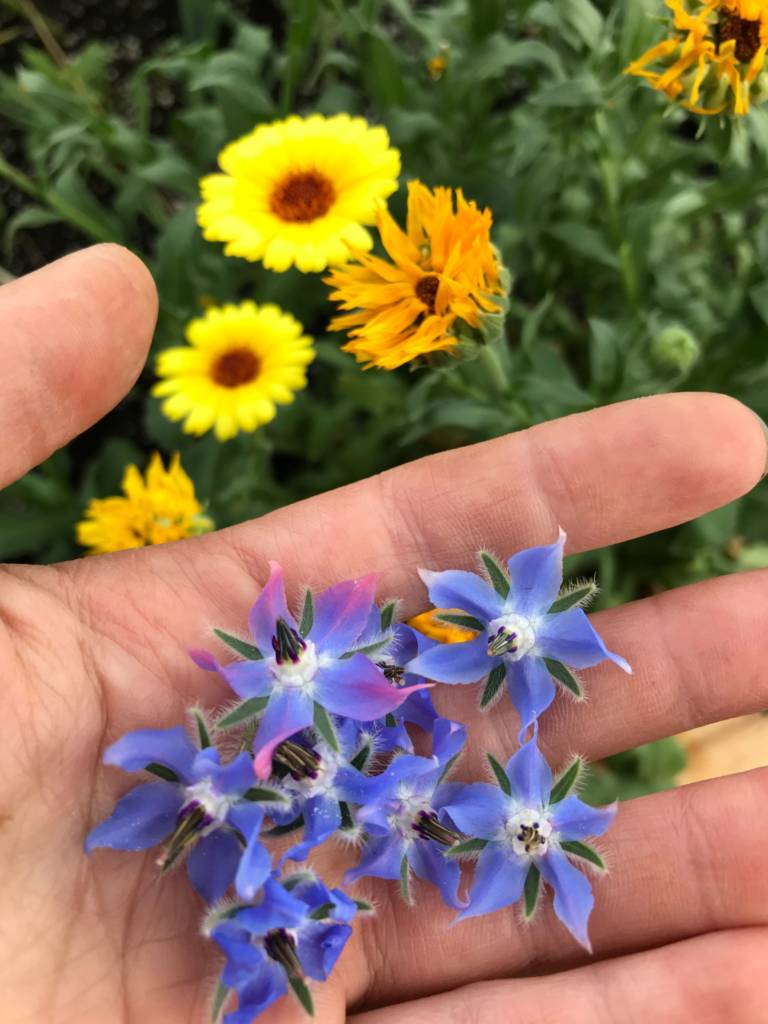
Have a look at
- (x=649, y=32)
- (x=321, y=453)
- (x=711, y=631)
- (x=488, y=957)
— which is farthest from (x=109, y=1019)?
(x=649, y=32)

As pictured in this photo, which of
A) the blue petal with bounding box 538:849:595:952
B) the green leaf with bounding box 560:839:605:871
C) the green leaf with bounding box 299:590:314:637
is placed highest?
the green leaf with bounding box 299:590:314:637

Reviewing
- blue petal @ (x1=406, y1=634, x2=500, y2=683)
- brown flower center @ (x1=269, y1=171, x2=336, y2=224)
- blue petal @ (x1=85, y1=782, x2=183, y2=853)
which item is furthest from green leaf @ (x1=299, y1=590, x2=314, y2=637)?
brown flower center @ (x1=269, y1=171, x2=336, y2=224)

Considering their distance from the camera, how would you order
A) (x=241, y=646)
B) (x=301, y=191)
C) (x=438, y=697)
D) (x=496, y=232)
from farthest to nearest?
(x=496, y=232) → (x=301, y=191) → (x=438, y=697) → (x=241, y=646)

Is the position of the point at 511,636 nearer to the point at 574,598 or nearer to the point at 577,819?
the point at 574,598

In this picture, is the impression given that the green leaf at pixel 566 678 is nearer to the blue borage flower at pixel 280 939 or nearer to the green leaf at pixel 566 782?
the green leaf at pixel 566 782

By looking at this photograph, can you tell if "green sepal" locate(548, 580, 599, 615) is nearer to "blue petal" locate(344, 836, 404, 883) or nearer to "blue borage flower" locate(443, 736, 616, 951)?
"blue borage flower" locate(443, 736, 616, 951)

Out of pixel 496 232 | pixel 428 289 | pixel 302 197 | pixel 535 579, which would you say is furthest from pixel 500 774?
pixel 496 232

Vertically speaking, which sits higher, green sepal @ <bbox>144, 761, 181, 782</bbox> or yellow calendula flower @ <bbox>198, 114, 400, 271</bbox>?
yellow calendula flower @ <bbox>198, 114, 400, 271</bbox>
